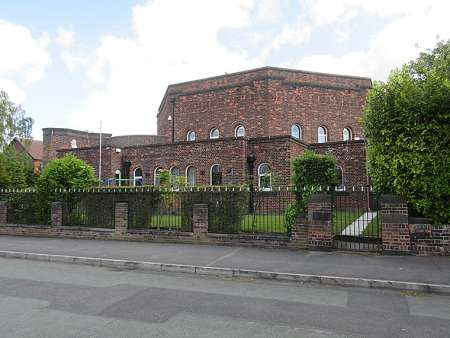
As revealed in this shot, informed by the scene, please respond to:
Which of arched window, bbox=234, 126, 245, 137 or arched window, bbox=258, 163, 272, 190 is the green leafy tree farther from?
arched window, bbox=234, 126, 245, 137

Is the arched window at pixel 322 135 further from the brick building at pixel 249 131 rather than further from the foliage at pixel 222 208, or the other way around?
the foliage at pixel 222 208

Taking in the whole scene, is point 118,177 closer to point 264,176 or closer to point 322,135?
point 264,176

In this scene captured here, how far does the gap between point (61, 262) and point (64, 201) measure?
5188 millimetres

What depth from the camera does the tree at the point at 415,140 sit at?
9.22m

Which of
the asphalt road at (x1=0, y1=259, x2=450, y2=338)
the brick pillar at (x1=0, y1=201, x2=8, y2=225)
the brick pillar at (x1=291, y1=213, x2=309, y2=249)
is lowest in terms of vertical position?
the asphalt road at (x1=0, y1=259, x2=450, y2=338)

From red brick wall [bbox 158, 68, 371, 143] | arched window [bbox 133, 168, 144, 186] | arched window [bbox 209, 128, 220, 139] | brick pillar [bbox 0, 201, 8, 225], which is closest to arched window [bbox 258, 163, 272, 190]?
red brick wall [bbox 158, 68, 371, 143]

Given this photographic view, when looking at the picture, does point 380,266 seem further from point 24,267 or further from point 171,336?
point 24,267

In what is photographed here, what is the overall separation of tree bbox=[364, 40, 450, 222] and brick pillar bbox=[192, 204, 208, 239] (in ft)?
17.6

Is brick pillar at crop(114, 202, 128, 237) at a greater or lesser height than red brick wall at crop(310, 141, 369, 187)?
lesser

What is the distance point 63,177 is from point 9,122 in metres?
12.0

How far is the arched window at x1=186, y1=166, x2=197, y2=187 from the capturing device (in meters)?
21.6

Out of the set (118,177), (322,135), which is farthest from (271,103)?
(118,177)

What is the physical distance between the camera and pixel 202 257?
959 cm

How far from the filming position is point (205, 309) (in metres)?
5.52
